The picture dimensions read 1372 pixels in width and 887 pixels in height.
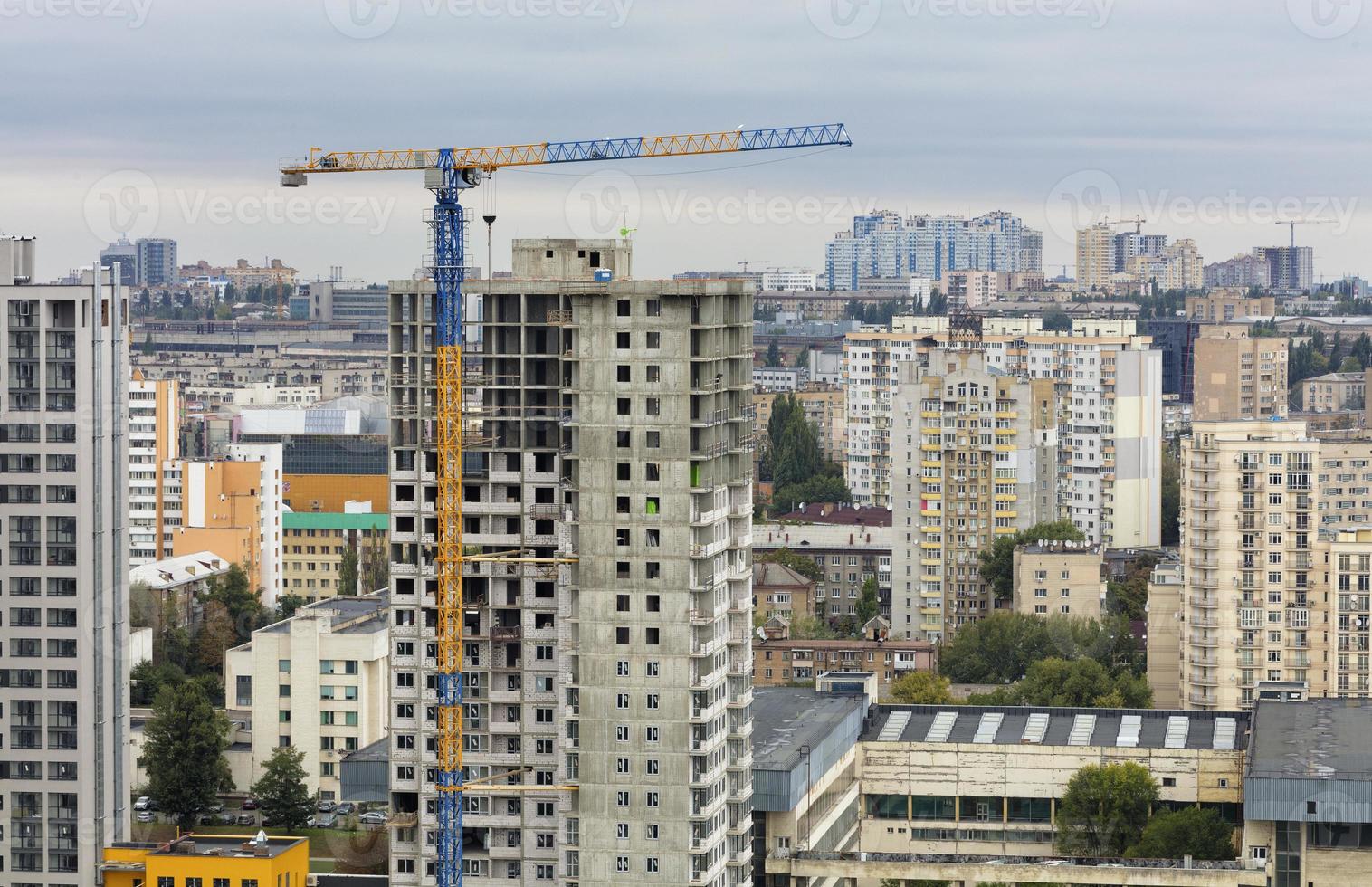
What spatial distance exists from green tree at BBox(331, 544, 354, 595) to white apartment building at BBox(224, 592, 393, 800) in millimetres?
20657

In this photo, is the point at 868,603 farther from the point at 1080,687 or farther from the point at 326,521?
the point at 1080,687

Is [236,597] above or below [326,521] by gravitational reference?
below

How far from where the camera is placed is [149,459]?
267 feet

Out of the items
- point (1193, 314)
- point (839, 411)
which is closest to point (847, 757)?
point (839, 411)

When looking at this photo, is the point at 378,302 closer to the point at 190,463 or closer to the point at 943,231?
the point at 943,231

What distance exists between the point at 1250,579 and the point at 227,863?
24.8 metres

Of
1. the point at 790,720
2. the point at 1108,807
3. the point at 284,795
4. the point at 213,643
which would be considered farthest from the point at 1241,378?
the point at 790,720

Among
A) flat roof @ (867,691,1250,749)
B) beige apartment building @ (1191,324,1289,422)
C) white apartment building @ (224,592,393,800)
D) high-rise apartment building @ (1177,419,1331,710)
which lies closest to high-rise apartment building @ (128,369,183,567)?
white apartment building @ (224,592,393,800)

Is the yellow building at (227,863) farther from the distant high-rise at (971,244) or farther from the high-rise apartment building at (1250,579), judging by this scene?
the distant high-rise at (971,244)

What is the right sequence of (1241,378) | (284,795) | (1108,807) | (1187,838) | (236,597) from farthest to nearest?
1. (1241,378)
2. (236,597)
3. (284,795)
4. (1108,807)
5. (1187,838)

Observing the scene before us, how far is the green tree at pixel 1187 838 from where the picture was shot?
43406mm

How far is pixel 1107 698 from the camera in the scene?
58.2 metres

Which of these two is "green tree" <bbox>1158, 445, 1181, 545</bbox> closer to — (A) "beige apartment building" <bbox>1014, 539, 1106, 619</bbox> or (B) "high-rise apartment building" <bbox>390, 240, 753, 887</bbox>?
(A) "beige apartment building" <bbox>1014, 539, 1106, 619</bbox>

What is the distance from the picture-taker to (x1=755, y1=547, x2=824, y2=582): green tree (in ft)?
254
